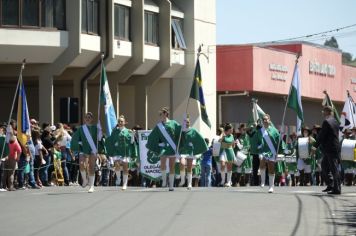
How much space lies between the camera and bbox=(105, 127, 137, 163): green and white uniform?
26.2m

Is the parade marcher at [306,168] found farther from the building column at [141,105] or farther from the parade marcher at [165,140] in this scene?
the building column at [141,105]

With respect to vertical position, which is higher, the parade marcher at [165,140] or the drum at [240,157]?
the parade marcher at [165,140]

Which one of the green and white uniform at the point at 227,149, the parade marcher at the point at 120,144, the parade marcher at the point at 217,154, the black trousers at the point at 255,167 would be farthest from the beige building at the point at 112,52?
the parade marcher at the point at 120,144

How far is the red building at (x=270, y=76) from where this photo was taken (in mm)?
55562

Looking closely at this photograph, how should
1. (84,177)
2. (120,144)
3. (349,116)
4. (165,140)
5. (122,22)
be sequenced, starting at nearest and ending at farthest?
(165,140)
(84,177)
(120,144)
(349,116)
(122,22)

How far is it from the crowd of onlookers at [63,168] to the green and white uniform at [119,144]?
2.10m

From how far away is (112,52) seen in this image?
42.8m

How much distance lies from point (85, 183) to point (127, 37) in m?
20.0

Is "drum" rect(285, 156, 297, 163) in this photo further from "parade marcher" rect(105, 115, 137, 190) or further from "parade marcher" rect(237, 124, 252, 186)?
"parade marcher" rect(105, 115, 137, 190)

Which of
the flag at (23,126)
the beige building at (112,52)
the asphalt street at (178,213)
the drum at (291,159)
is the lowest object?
the asphalt street at (178,213)

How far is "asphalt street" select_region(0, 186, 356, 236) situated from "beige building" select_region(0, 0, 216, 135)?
557 inches

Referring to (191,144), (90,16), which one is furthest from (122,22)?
(191,144)

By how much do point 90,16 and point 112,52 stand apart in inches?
71.8

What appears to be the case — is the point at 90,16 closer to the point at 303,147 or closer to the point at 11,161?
the point at 303,147
